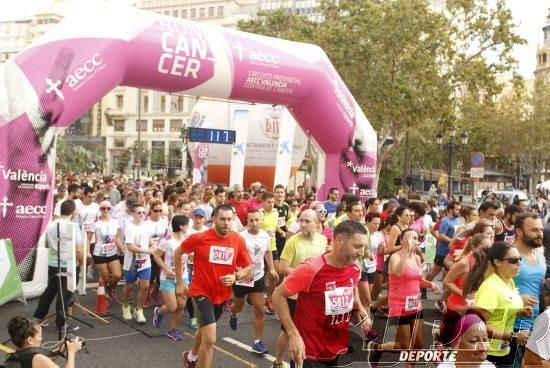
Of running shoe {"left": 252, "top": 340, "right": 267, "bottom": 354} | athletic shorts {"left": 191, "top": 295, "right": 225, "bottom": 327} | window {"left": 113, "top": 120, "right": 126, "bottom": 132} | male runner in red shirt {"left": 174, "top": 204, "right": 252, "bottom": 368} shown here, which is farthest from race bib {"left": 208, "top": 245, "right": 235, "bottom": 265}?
window {"left": 113, "top": 120, "right": 126, "bottom": 132}

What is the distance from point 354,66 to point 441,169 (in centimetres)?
3889

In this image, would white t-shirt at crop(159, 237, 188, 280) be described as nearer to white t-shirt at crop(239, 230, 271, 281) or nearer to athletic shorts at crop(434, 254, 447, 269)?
white t-shirt at crop(239, 230, 271, 281)

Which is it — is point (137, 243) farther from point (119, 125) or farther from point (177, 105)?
point (119, 125)

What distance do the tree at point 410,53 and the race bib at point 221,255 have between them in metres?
16.6

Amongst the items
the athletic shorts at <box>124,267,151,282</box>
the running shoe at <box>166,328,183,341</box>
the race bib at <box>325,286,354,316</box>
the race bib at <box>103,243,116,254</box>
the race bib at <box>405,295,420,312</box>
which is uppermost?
the race bib at <box>325,286,354,316</box>

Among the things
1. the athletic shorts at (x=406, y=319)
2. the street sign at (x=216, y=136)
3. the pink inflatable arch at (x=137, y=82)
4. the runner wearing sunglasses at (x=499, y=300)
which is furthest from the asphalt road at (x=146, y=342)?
the street sign at (x=216, y=136)

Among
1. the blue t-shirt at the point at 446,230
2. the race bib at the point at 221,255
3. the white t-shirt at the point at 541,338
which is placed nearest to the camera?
the white t-shirt at the point at 541,338

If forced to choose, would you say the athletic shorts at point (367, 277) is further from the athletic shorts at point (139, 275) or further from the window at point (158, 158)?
the window at point (158, 158)

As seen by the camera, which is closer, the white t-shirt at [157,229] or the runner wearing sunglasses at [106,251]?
the white t-shirt at [157,229]

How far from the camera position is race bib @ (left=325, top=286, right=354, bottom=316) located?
3.91m

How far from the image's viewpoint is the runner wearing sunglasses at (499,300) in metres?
3.80

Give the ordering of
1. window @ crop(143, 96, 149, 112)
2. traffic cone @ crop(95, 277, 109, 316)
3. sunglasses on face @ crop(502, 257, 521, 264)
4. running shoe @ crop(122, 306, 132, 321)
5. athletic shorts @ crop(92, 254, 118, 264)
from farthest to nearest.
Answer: window @ crop(143, 96, 149, 112) → athletic shorts @ crop(92, 254, 118, 264) → traffic cone @ crop(95, 277, 109, 316) → running shoe @ crop(122, 306, 132, 321) → sunglasses on face @ crop(502, 257, 521, 264)

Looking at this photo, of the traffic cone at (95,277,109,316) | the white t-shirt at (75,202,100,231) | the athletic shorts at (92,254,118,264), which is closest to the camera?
the traffic cone at (95,277,109,316)

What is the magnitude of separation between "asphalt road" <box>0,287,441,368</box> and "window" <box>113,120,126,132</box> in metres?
62.4
